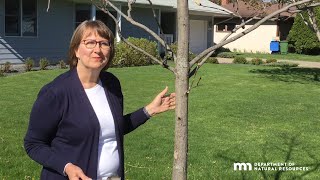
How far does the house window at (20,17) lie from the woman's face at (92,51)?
55.1ft

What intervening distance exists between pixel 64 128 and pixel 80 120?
102 mm

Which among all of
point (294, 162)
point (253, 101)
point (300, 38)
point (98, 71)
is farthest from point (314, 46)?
point (98, 71)

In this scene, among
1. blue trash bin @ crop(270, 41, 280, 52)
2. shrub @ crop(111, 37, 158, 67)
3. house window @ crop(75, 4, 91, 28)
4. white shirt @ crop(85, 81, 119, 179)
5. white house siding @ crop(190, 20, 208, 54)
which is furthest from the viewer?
blue trash bin @ crop(270, 41, 280, 52)

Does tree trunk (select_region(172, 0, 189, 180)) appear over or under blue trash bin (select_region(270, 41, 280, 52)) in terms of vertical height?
under

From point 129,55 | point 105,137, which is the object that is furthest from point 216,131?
point 129,55

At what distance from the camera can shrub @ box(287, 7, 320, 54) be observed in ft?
116

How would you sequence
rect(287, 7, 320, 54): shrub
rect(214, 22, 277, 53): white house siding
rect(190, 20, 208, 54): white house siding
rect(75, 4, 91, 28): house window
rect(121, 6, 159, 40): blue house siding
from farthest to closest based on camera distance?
1. rect(214, 22, 277, 53): white house siding
2. rect(287, 7, 320, 54): shrub
3. rect(190, 20, 208, 54): white house siding
4. rect(121, 6, 159, 40): blue house siding
5. rect(75, 4, 91, 28): house window

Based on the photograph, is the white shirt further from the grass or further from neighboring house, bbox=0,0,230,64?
neighboring house, bbox=0,0,230,64

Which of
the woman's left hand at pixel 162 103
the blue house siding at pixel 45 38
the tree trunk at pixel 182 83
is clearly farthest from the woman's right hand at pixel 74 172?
the blue house siding at pixel 45 38

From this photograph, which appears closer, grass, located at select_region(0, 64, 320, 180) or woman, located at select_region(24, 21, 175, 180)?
woman, located at select_region(24, 21, 175, 180)

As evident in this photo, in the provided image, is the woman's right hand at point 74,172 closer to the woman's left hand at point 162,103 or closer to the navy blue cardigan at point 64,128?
the navy blue cardigan at point 64,128

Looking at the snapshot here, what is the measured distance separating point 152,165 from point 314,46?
1271 inches

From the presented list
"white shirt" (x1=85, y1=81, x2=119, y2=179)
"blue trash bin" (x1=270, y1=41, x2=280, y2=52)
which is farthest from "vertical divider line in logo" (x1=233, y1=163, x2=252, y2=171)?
"blue trash bin" (x1=270, y1=41, x2=280, y2=52)

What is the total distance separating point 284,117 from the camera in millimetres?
9242
